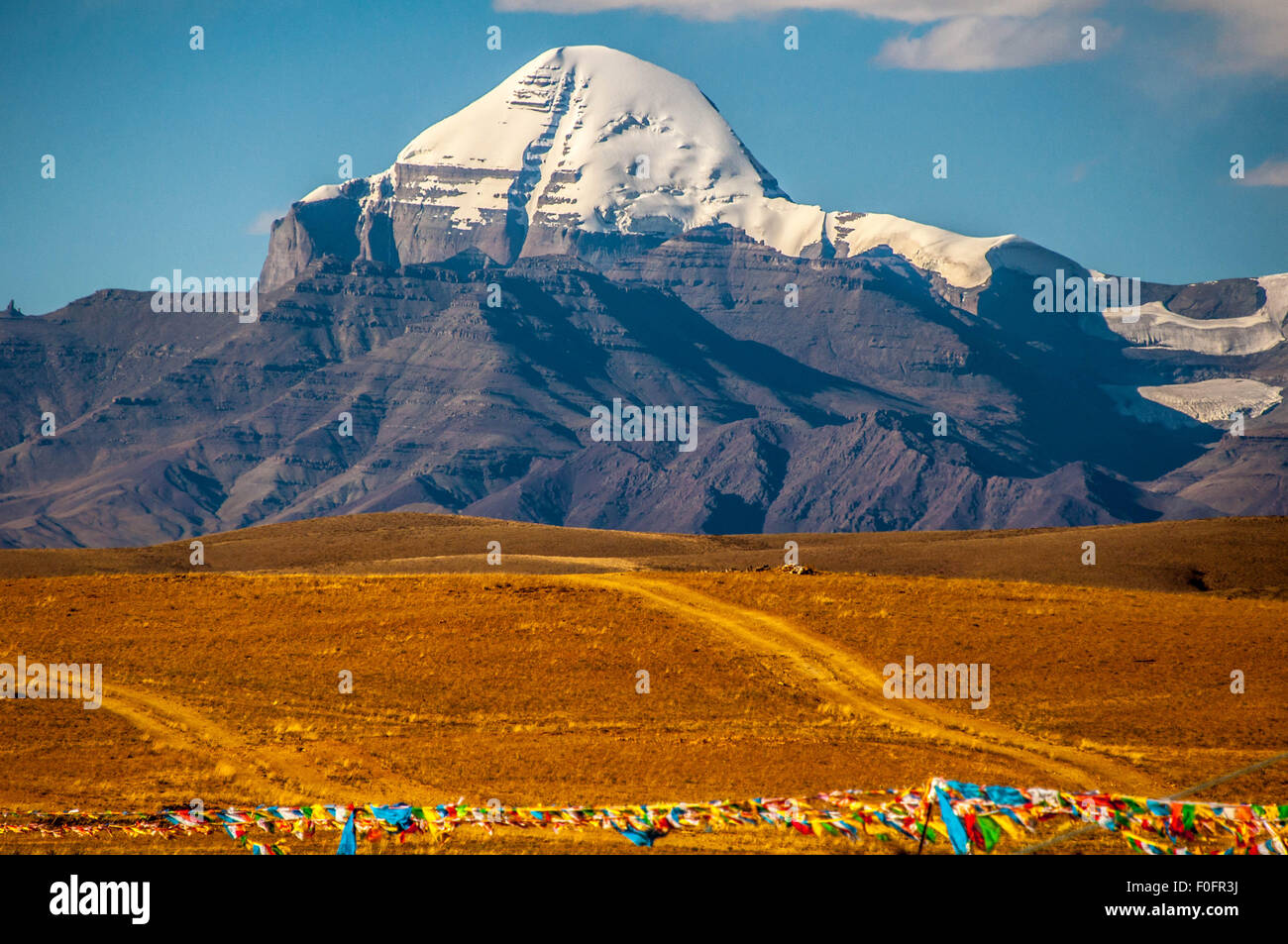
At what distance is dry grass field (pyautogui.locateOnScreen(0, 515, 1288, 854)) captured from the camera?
3716cm

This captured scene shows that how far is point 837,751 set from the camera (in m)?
40.6

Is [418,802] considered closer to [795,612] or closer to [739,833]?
[739,833]

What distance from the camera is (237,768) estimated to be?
3822 centimetres

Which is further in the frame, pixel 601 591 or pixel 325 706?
pixel 601 591

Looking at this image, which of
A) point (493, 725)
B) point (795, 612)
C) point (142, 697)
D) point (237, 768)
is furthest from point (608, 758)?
point (795, 612)

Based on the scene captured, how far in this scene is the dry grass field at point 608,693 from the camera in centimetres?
3716

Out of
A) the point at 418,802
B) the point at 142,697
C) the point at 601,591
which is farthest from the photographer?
the point at 601,591

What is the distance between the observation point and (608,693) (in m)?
47.9

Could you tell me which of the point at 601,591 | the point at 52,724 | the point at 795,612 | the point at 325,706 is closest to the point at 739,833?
the point at 325,706

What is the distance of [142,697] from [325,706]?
6.02m

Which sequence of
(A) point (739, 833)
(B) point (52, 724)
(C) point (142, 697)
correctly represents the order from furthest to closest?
1. (C) point (142, 697)
2. (B) point (52, 724)
3. (A) point (739, 833)

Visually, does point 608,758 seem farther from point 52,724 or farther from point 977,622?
point 977,622
